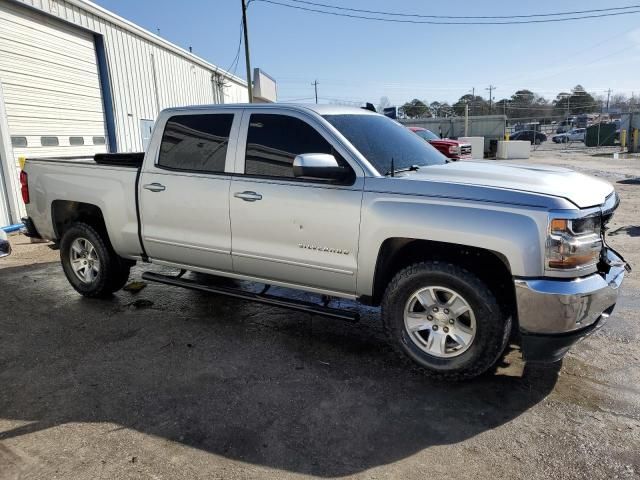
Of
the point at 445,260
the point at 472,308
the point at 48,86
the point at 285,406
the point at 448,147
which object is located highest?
the point at 48,86

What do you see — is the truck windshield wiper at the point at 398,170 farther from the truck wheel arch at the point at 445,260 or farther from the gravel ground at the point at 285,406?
the gravel ground at the point at 285,406

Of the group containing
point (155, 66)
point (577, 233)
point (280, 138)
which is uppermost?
point (155, 66)

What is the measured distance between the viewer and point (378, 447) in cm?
280

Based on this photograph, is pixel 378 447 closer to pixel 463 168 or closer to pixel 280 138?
pixel 463 168

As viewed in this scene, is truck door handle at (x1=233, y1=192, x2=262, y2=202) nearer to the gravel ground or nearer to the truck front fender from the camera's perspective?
the truck front fender

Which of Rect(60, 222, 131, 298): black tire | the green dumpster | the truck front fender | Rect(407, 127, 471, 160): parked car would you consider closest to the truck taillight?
Rect(60, 222, 131, 298): black tire

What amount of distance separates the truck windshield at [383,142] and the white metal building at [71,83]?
25.2ft

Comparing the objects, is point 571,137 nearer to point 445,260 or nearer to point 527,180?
point 527,180

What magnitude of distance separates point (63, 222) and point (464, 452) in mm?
4966

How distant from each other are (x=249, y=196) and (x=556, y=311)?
2480mm

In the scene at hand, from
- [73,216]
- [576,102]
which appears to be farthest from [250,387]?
[576,102]

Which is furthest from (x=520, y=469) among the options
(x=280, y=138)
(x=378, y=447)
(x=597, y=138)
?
(x=597, y=138)

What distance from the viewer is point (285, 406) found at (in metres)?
3.24

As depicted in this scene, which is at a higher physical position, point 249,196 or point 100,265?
point 249,196
